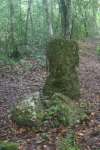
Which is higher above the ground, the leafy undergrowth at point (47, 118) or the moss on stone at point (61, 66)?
the moss on stone at point (61, 66)

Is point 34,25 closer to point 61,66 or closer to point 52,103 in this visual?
point 61,66

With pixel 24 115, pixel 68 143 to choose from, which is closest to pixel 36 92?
pixel 24 115

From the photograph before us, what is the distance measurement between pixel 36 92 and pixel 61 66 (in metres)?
0.93

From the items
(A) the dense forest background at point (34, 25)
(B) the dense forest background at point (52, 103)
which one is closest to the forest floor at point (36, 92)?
(B) the dense forest background at point (52, 103)

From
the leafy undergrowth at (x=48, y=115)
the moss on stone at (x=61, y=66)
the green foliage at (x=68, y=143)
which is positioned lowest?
the green foliage at (x=68, y=143)

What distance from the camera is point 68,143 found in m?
5.86

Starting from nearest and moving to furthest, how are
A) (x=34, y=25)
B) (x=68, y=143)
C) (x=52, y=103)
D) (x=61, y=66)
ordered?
(x=68, y=143)
(x=52, y=103)
(x=61, y=66)
(x=34, y=25)

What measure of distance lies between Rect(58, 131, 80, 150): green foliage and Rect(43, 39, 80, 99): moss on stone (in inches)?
92.3

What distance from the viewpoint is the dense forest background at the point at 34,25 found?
16469 mm

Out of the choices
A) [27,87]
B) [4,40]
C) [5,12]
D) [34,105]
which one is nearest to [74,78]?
[34,105]

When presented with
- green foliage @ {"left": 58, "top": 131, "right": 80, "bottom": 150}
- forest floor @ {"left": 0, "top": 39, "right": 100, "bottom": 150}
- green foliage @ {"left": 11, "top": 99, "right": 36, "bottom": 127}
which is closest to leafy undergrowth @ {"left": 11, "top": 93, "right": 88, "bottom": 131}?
green foliage @ {"left": 11, "top": 99, "right": 36, "bottom": 127}

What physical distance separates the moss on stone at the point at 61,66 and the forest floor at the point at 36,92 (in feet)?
1.77

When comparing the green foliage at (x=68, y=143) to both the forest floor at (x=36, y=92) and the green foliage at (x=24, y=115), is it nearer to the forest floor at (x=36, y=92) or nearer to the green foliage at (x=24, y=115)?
the forest floor at (x=36, y=92)

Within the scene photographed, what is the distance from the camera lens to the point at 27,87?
11227mm
